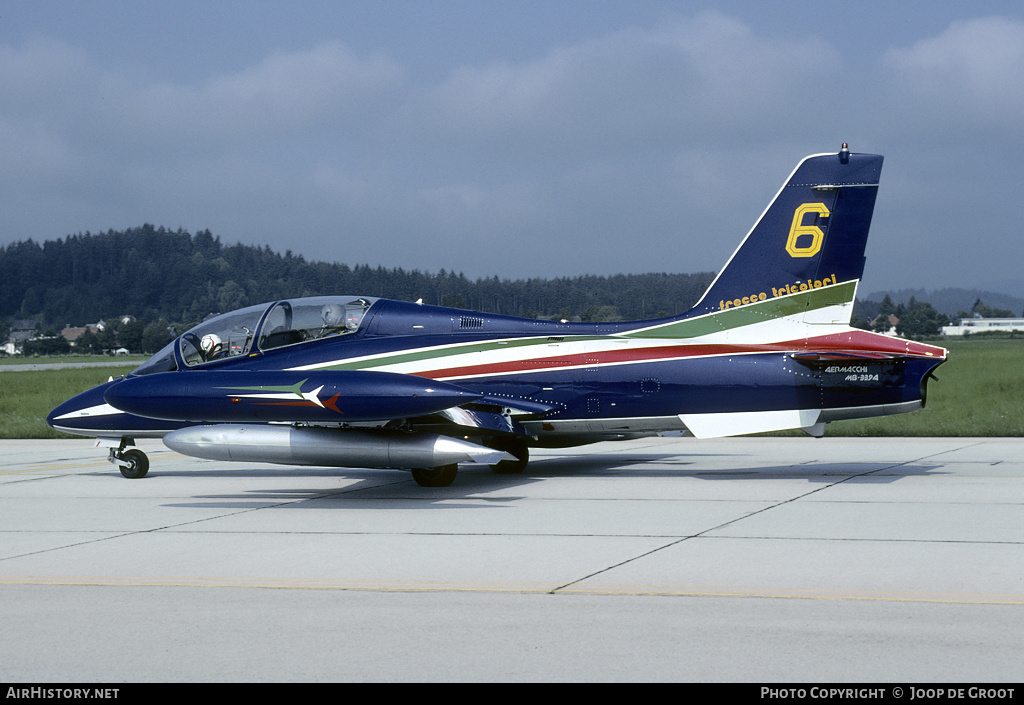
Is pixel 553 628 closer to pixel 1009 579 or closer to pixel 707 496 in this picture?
pixel 1009 579

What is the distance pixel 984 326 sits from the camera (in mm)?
152500

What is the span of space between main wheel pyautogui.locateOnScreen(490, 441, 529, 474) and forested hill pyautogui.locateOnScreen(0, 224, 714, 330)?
6.69 ft

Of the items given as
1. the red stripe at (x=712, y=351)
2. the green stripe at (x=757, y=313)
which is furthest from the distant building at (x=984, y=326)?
the red stripe at (x=712, y=351)

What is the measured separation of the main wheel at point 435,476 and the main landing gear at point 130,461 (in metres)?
4.81

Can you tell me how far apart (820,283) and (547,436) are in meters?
4.43

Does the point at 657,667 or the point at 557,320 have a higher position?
the point at 557,320

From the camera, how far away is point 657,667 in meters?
5.35

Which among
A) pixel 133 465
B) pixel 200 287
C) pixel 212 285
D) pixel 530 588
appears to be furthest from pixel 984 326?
pixel 530 588

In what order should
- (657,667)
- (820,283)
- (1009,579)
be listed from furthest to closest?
1. (820,283)
2. (1009,579)
3. (657,667)

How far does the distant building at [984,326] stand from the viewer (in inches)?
5349

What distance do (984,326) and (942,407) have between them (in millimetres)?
→ 138216

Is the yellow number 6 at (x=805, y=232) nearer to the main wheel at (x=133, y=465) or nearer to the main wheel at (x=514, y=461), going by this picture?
the main wheel at (x=514, y=461)

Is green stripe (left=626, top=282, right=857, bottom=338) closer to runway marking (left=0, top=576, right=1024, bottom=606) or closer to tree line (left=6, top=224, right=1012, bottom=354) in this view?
tree line (left=6, top=224, right=1012, bottom=354)
